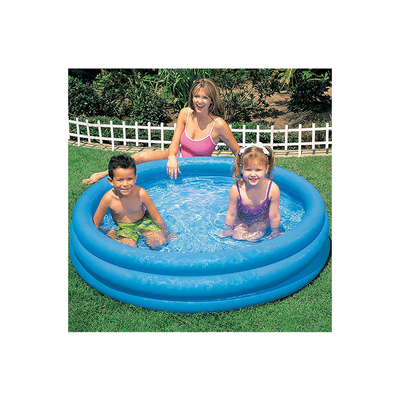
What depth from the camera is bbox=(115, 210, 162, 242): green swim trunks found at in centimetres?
545

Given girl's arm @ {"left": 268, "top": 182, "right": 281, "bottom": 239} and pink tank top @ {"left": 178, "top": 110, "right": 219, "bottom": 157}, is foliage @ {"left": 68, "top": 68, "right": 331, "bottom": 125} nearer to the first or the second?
pink tank top @ {"left": 178, "top": 110, "right": 219, "bottom": 157}

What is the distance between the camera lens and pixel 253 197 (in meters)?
5.42

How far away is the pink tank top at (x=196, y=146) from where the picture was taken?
721 centimetres

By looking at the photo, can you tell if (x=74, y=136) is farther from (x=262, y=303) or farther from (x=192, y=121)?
(x=262, y=303)

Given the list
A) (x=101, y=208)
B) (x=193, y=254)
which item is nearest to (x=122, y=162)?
(x=101, y=208)

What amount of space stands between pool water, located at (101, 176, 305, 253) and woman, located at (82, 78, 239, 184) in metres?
0.39

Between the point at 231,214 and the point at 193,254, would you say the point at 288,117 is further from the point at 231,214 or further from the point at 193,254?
the point at 193,254

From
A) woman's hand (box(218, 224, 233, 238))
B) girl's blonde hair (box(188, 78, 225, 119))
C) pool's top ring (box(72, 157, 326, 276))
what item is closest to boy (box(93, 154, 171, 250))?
pool's top ring (box(72, 157, 326, 276))

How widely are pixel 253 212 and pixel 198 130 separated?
7.17 ft

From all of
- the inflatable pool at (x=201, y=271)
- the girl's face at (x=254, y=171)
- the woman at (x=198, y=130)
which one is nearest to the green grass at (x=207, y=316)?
the inflatable pool at (x=201, y=271)

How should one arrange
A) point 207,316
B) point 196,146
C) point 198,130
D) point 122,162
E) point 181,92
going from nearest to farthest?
1. point 207,316
2. point 122,162
3. point 198,130
4. point 196,146
5. point 181,92

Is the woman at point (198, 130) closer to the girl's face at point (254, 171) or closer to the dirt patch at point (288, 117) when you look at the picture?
the girl's face at point (254, 171)

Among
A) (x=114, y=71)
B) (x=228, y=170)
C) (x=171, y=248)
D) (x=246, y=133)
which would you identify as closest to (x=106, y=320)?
(x=171, y=248)

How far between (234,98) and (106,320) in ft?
25.7
